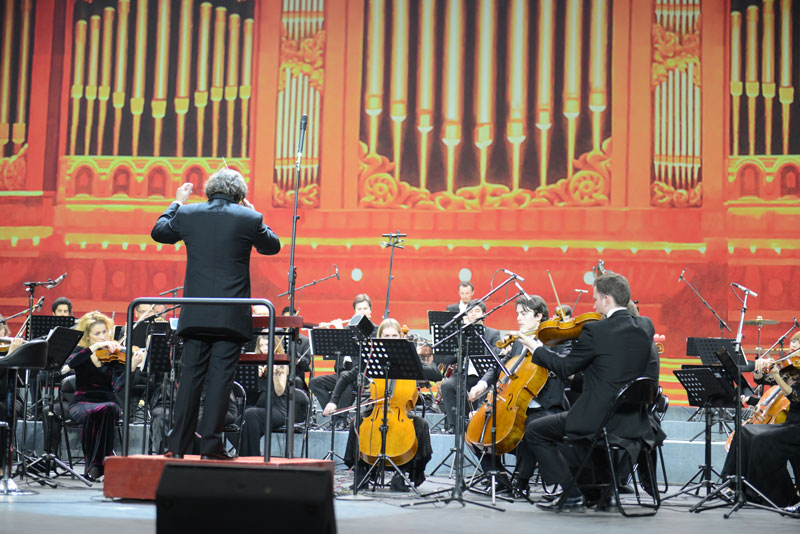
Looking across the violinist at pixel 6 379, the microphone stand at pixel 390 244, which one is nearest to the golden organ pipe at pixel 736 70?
the microphone stand at pixel 390 244

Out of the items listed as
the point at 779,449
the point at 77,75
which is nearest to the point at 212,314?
the point at 779,449

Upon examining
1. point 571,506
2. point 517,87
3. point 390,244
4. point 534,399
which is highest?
point 517,87

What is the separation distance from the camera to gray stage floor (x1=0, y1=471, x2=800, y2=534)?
14.0ft

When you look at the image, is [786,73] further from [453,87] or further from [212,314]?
[212,314]

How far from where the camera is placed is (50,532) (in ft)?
12.7

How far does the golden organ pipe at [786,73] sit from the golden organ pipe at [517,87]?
2.74 m

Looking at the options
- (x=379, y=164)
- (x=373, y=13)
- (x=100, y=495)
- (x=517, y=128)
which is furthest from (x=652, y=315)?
(x=100, y=495)

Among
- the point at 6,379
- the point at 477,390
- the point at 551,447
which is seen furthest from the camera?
the point at 6,379

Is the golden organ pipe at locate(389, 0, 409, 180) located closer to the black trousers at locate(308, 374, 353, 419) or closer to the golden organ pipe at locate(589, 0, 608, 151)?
the golden organ pipe at locate(589, 0, 608, 151)

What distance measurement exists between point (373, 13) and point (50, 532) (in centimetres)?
819

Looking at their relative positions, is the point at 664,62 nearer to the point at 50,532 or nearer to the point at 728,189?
the point at 728,189

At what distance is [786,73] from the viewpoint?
10.4 meters

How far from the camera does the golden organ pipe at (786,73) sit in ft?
34.2

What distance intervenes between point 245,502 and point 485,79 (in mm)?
8761
